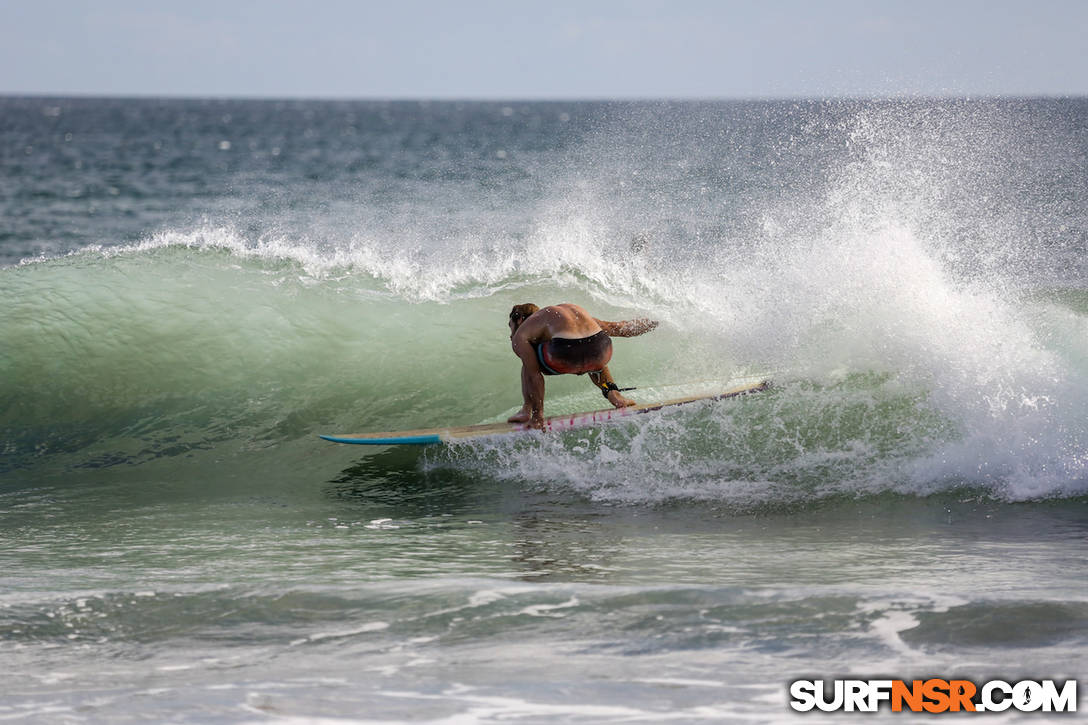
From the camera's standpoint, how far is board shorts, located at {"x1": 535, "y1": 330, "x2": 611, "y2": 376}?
22.6ft

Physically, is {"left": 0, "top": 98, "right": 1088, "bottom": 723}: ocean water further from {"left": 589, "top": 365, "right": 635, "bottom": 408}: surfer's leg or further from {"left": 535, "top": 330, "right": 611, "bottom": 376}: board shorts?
{"left": 535, "top": 330, "right": 611, "bottom": 376}: board shorts

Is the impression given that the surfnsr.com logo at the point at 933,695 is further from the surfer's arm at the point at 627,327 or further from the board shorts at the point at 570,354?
the surfer's arm at the point at 627,327

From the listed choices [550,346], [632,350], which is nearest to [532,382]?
[550,346]

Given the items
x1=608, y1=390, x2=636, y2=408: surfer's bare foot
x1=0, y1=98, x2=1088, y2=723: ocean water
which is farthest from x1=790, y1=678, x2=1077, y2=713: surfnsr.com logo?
x1=608, y1=390, x2=636, y2=408: surfer's bare foot

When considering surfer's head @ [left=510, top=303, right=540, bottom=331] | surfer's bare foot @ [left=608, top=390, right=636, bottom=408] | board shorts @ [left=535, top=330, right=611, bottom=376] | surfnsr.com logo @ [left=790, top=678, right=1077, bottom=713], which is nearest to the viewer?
surfnsr.com logo @ [left=790, top=678, right=1077, bottom=713]

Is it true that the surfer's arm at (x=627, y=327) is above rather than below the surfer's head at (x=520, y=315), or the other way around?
below

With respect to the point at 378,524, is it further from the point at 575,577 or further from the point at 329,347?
the point at 329,347

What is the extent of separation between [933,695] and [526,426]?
3.79 metres

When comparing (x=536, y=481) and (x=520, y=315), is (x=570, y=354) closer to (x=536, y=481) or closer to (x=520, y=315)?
(x=520, y=315)

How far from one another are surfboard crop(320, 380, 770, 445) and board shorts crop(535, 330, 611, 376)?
1.08 ft

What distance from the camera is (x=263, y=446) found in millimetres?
7973

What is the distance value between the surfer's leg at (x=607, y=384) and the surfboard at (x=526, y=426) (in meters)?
0.10

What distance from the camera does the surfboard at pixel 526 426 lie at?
705 centimetres

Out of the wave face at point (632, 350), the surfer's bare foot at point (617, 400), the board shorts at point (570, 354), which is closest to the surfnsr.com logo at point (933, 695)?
the wave face at point (632, 350)
